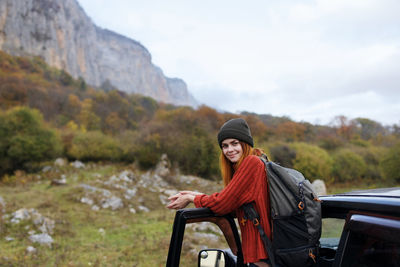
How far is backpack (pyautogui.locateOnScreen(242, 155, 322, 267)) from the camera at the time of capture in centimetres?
150

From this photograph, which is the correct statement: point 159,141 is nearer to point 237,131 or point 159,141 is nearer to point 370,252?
point 237,131

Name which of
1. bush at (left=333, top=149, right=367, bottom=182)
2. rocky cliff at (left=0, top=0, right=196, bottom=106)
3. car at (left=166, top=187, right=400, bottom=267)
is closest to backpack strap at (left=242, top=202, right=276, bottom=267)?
car at (left=166, top=187, right=400, bottom=267)

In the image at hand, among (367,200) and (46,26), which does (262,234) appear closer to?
(367,200)

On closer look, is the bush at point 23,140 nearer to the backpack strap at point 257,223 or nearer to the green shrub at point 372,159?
the backpack strap at point 257,223

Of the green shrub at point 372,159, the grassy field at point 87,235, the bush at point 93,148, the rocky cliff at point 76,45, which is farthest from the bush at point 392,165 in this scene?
the rocky cliff at point 76,45

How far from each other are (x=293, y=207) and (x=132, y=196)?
496 inches

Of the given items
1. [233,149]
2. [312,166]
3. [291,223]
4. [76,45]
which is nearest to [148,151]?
[312,166]

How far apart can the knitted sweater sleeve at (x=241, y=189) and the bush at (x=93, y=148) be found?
2282 cm

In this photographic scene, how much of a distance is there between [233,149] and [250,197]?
0.37 meters

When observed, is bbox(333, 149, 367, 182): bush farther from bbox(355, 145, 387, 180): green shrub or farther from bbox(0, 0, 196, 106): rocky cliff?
bbox(0, 0, 196, 106): rocky cliff

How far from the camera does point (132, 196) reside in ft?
43.5

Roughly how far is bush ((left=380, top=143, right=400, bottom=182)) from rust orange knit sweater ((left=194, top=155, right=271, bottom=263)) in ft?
80.0

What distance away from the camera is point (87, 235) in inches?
322

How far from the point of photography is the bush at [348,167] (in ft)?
81.8
